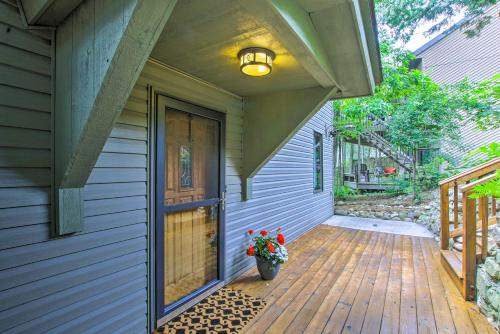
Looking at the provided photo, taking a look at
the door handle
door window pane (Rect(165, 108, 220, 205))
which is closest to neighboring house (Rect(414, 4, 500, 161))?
the door handle

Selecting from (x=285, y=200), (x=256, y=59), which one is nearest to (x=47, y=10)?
(x=256, y=59)

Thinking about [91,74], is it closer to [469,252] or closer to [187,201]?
[187,201]

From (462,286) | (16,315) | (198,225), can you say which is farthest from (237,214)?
(462,286)

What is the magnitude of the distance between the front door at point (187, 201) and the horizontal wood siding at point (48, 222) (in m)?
0.20

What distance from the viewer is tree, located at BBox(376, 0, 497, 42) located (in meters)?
6.04

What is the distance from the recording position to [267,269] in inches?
119

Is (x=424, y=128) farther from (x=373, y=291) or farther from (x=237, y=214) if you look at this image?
(x=237, y=214)

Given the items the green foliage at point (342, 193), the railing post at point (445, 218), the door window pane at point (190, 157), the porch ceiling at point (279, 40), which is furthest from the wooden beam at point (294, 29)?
the green foliage at point (342, 193)

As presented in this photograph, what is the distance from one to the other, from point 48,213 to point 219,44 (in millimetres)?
1507

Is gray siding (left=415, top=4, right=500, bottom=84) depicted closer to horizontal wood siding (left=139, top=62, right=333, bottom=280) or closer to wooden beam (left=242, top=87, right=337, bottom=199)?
horizontal wood siding (left=139, top=62, right=333, bottom=280)

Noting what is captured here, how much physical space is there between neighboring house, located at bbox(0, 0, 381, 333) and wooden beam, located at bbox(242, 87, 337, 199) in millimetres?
15

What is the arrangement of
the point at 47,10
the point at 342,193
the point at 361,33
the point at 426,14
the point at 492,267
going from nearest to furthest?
the point at 47,10
the point at 361,33
the point at 492,267
the point at 426,14
the point at 342,193

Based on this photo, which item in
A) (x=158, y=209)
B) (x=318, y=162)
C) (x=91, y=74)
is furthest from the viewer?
(x=318, y=162)

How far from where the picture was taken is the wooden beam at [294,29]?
4.31 feet
